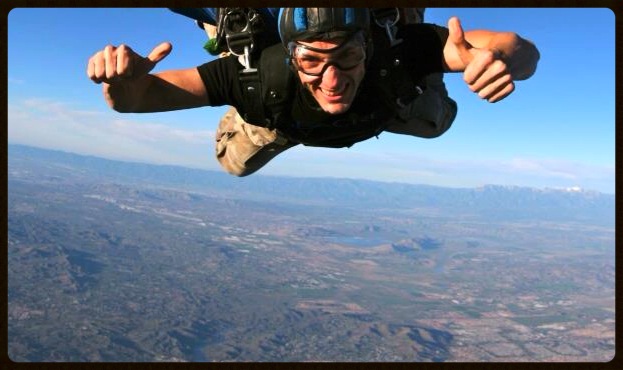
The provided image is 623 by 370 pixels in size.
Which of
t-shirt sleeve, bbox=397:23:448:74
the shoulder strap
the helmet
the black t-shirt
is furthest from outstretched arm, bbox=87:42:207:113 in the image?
t-shirt sleeve, bbox=397:23:448:74

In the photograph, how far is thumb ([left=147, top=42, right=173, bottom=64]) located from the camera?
2.82 m

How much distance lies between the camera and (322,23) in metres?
3.05

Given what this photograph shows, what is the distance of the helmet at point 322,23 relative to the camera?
9.97 feet

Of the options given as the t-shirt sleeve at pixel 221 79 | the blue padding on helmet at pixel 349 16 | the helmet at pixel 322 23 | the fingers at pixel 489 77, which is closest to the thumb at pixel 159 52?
the t-shirt sleeve at pixel 221 79

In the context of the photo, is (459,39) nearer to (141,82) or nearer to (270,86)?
(270,86)

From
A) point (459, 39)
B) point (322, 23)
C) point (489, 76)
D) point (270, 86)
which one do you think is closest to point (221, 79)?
point (270, 86)

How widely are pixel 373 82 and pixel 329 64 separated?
0.35 m

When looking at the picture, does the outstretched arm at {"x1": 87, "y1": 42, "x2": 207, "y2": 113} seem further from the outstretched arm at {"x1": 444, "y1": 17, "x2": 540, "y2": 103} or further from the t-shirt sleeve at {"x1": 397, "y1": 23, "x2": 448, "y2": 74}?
the outstretched arm at {"x1": 444, "y1": 17, "x2": 540, "y2": 103}

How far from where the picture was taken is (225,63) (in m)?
3.37

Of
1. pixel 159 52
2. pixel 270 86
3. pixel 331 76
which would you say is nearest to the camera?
pixel 159 52

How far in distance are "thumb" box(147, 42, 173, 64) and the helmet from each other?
0.72m

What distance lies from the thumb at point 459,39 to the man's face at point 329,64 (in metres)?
0.55

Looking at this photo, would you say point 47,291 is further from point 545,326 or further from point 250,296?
point 545,326
